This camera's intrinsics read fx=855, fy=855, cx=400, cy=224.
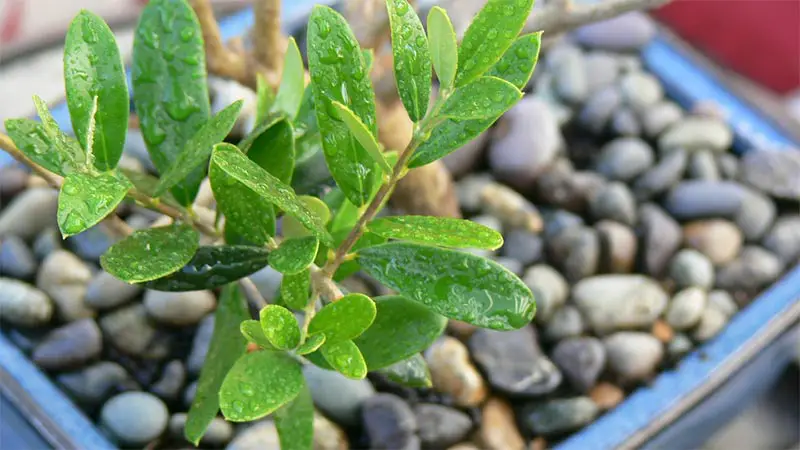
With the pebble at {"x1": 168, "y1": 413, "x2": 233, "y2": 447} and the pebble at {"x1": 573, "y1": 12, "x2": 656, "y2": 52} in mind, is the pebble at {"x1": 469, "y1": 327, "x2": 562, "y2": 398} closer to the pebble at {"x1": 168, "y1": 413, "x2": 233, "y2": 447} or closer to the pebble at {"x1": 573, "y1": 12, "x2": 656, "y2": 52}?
the pebble at {"x1": 168, "y1": 413, "x2": 233, "y2": 447}

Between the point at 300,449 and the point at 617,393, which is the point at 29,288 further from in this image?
the point at 617,393

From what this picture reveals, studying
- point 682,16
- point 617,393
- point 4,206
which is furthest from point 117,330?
point 682,16

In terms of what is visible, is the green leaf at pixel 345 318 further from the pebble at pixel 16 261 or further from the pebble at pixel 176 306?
the pebble at pixel 16 261

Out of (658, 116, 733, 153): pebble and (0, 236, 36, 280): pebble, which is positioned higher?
(658, 116, 733, 153): pebble

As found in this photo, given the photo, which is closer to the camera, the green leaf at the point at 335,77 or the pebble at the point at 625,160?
the green leaf at the point at 335,77

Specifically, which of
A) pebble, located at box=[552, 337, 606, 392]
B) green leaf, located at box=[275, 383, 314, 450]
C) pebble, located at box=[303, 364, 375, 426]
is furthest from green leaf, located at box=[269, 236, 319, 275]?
pebble, located at box=[552, 337, 606, 392]

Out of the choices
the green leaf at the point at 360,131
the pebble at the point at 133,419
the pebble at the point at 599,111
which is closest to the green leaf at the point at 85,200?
the green leaf at the point at 360,131
